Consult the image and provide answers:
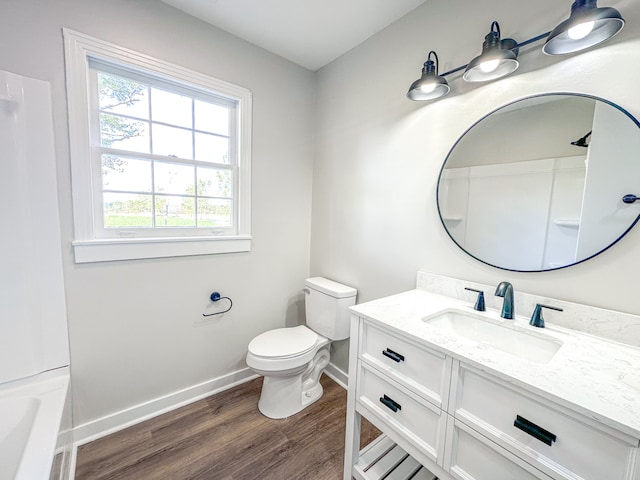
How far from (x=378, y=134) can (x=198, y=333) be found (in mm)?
1867

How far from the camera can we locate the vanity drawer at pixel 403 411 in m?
0.96

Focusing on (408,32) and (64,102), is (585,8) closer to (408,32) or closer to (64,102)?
(408,32)

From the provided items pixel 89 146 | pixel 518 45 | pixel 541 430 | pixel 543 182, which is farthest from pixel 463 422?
pixel 89 146

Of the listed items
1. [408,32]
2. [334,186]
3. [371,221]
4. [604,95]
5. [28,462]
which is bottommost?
[28,462]

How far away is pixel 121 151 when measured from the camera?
5.08 feet

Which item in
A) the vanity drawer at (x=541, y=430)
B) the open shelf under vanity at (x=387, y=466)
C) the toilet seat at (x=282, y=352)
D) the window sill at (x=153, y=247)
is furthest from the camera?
the toilet seat at (x=282, y=352)

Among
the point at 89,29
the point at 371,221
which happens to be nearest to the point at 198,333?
the point at 371,221

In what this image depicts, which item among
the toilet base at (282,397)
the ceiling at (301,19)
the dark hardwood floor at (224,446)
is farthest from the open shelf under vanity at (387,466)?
the ceiling at (301,19)

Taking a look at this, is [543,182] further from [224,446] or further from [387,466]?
[224,446]

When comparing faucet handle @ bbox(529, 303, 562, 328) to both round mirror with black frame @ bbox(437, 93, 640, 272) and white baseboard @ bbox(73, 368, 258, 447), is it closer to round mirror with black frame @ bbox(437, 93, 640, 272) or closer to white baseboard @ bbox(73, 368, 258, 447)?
round mirror with black frame @ bbox(437, 93, 640, 272)

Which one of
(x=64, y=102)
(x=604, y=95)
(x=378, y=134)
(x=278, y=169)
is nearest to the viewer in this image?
(x=604, y=95)

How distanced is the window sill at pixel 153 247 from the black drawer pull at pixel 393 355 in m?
1.30

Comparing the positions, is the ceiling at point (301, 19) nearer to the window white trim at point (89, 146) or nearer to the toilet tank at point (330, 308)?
the window white trim at point (89, 146)

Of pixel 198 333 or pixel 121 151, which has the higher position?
pixel 121 151
